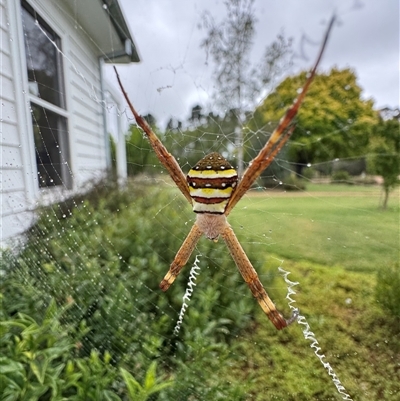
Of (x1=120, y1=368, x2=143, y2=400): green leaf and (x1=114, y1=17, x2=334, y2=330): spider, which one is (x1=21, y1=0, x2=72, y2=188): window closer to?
(x1=114, y1=17, x2=334, y2=330): spider

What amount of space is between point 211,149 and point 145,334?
834mm

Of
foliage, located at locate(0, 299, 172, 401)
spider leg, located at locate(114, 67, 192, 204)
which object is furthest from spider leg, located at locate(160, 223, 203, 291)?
foliage, located at locate(0, 299, 172, 401)

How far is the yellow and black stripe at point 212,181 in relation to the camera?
1.85 ft

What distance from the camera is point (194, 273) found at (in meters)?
1.57

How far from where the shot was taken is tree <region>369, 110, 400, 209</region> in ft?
3.51

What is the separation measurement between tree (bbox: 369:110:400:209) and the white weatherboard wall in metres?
0.98

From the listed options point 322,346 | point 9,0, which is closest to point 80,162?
point 9,0

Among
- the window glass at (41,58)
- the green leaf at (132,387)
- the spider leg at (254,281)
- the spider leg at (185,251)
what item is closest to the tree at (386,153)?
the spider leg at (254,281)

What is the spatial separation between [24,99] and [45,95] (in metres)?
0.12

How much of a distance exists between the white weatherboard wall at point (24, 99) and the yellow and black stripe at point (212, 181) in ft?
1.24

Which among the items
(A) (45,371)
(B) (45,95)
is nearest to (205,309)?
(A) (45,371)

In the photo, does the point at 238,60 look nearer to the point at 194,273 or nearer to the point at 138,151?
the point at 138,151

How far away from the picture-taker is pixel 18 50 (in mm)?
886

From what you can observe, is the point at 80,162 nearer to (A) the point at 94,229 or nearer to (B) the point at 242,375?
(A) the point at 94,229
